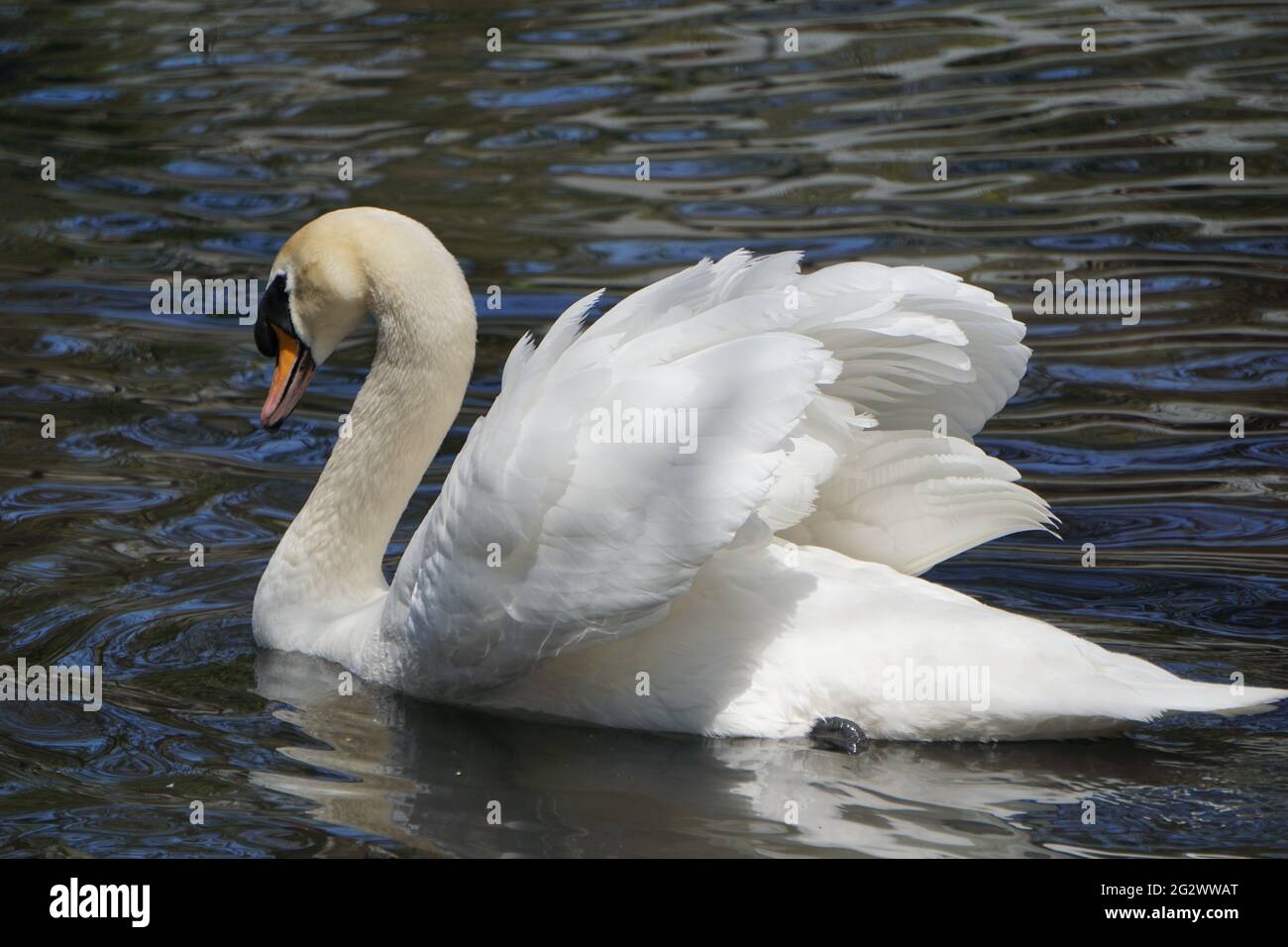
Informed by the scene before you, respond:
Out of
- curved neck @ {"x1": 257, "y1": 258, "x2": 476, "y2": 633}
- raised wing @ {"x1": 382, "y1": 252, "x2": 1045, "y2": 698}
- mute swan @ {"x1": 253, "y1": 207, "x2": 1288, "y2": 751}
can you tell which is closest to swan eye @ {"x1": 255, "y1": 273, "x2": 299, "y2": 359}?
curved neck @ {"x1": 257, "y1": 258, "x2": 476, "y2": 633}

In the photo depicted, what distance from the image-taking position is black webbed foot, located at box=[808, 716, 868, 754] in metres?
Answer: 5.00

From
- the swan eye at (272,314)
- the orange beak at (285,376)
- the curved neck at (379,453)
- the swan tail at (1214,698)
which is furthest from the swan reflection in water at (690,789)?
the swan eye at (272,314)

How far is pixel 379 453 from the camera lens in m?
6.05

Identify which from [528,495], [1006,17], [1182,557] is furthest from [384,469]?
[1006,17]

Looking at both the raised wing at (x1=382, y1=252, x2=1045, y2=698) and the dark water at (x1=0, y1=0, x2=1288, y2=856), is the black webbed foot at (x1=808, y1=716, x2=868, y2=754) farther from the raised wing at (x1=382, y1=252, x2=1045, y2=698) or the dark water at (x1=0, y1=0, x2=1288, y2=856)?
the raised wing at (x1=382, y1=252, x2=1045, y2=698)

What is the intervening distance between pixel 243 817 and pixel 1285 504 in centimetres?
363

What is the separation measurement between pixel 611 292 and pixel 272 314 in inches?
127

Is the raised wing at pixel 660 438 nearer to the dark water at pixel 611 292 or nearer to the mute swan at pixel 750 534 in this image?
the mute swan at pixel 750 534

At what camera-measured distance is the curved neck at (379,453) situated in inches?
230

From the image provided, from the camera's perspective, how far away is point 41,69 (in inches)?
540

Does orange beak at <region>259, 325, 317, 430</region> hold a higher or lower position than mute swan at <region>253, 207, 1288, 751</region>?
higher

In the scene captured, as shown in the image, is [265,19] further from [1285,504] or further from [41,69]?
[1285,504]

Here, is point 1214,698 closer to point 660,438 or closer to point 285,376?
point 660,438

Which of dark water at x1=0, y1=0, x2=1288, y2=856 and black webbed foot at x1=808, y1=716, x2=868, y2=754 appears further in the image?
black webbed foot at x1=808, y1=716, x2=868, y2=754
